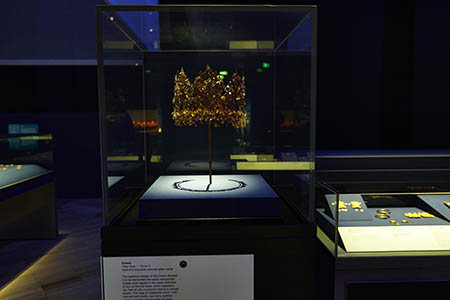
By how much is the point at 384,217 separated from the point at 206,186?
1086 millimetres

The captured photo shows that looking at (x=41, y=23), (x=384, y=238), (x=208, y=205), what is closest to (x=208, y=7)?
(x=208, y=205)

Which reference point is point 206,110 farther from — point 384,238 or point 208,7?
point 384,238

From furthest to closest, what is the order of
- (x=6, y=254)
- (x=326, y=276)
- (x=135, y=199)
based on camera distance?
(x=6, y=254)
(x=135, y=199)
(x=326, y=276)

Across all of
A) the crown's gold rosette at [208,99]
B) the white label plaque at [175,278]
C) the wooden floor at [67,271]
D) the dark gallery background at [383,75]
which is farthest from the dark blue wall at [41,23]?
the white label plaque at [175,278]

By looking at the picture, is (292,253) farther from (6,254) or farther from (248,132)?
(6,254)

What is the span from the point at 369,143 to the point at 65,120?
4732 millimetres

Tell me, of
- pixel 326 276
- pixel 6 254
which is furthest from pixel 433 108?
pixel 6 254

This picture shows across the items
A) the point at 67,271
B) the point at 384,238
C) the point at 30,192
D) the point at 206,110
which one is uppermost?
the point at 206,110

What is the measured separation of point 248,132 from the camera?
283 cm

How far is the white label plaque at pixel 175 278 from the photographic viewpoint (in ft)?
5.47

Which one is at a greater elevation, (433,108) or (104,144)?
(433,108)

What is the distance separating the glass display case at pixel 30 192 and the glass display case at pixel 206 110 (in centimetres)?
166

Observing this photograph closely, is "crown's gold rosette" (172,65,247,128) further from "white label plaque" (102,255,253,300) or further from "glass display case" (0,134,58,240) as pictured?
"glass display case" (0,134,58,240)

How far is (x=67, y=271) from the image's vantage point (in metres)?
3.02
